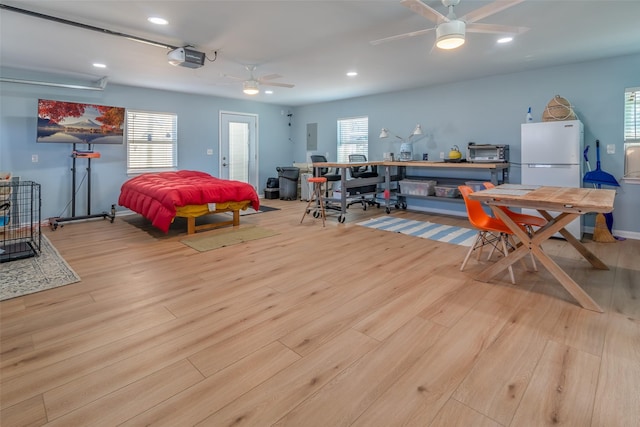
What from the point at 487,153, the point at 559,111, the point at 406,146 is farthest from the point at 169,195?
the point at 559,111

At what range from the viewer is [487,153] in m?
5.27

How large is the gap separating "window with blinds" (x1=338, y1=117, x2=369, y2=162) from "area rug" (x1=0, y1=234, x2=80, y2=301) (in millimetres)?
5704

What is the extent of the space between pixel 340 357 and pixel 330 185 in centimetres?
578

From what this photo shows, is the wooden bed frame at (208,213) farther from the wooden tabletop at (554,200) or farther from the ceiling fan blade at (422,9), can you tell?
the ceiling fan blade at (422,9)

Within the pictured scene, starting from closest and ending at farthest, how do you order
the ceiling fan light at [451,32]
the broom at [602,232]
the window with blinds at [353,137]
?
the ceiling fan light at [451,32] → the broom at [602,232] → the window with blinds at [353,137]

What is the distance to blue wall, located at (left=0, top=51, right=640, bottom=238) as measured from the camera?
4.43 m

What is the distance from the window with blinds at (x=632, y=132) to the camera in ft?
13.9

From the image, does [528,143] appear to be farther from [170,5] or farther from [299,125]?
[299,125]

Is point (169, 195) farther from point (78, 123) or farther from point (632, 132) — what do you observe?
point (632, 132)

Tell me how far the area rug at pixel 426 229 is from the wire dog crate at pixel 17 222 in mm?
4234

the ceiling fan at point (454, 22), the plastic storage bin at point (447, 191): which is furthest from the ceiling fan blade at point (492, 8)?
the plastic storage bin at point (447, 191)

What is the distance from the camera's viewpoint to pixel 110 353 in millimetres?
1860

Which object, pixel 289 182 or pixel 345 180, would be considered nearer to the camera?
pixel 345 180

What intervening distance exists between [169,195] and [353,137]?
4.52 meters
